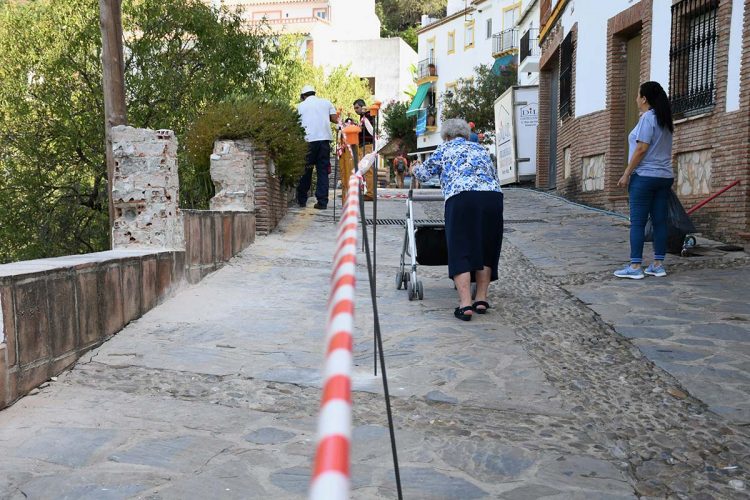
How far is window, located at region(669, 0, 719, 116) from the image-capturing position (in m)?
10.4

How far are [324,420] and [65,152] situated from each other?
53.7 feet

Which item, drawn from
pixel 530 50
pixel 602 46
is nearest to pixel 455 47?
pixel 530 50

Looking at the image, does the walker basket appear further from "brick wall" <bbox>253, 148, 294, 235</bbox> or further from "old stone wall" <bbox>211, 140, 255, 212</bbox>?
"brick wall" <bbox>253, 148, 294, 235</bbox>

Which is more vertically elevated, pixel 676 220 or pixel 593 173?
pixel 593 173

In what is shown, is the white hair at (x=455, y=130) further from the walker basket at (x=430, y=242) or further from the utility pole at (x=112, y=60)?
the utility pole at (x=112, y=60)

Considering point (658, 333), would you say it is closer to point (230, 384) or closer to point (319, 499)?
point (230, 384)

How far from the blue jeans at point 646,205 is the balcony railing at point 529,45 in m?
21.8

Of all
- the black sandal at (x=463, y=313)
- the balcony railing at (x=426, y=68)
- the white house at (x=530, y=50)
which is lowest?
the black sandal at (x=463, y=313)

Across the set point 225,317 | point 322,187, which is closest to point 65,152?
point 322,187

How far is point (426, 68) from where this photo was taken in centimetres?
5122

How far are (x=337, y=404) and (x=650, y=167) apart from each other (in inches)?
263

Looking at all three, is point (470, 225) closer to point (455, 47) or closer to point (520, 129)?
point (520, 129)

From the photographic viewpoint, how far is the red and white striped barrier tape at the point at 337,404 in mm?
1019

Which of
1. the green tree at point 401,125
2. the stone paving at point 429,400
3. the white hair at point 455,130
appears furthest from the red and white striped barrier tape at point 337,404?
the green tree at point 401,125
